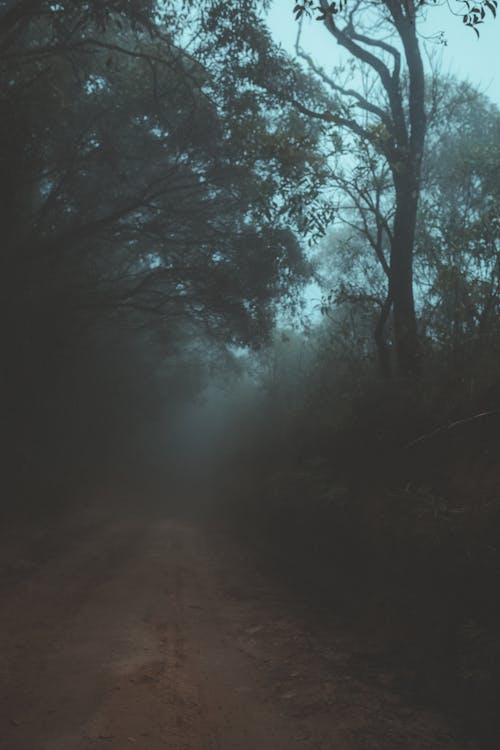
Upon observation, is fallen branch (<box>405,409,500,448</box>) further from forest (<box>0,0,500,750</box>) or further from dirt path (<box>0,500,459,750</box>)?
dirt path (<box>0,500,459,750</box>)

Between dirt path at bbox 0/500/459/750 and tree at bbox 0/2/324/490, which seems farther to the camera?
tree at bbox 0/2/324/490

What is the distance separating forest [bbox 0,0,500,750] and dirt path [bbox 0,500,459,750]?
4 centimetres

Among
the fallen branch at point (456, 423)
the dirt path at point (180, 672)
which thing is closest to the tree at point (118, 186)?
the fallen branch at point (456, 423)

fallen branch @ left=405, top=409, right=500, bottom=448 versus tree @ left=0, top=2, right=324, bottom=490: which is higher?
tree @ left=0, top=2, right=324, bottom=490

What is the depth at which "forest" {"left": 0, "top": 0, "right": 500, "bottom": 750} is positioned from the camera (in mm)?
5004

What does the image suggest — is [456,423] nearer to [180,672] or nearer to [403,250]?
[180,672]

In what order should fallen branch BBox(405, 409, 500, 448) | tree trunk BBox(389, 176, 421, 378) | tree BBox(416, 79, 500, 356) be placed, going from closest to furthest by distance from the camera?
fallen branch BBox(405, 409, 500, 448) → tree BBox(416, 79, 500, 356) → tree trunk BBox(389, 176, 421, 378)

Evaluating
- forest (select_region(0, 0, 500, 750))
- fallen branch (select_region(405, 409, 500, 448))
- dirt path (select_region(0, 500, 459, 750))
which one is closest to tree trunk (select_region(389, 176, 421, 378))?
forest (select_region(0, 0, 500, 750))

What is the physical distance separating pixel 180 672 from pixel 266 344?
13.5 metres

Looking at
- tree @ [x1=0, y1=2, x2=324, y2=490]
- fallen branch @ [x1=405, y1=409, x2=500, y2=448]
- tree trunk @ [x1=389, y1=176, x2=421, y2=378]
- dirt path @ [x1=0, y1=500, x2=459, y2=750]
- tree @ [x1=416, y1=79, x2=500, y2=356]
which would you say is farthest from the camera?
tree trunk @ [x1=389, y1=176, x2=421, y2=378]

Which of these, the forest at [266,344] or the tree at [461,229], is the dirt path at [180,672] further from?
the tree at [461,229]

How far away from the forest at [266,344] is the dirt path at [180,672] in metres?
0.04

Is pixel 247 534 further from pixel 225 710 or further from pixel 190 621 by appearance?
pixel 225 710

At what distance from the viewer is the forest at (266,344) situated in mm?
5004
